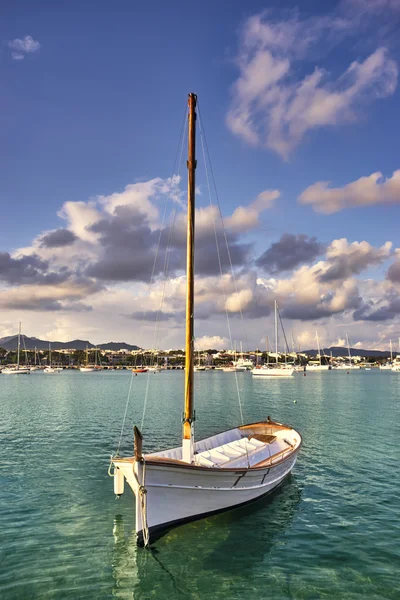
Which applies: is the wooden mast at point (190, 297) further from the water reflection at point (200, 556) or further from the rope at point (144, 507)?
the rope at point (144, 507)

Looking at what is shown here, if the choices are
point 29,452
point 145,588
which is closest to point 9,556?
point 145,588

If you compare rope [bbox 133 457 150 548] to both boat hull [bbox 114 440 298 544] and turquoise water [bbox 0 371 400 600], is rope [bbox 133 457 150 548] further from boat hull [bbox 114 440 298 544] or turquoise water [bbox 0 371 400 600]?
turquoise water [bbox 0 371 400 600]

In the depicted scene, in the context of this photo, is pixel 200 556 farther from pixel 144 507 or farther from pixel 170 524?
pixel 144 507

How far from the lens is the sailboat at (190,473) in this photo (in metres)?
13.0

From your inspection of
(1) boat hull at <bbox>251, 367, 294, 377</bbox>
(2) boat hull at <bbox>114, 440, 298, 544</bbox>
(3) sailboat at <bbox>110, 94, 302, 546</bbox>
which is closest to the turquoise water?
(2) boat hull at <bbox>114, 440, 298, 544</bbox>

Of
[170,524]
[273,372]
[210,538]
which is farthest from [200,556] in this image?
[273,372]

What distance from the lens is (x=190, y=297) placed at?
16828 mm

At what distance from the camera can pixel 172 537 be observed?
13891 millimetres

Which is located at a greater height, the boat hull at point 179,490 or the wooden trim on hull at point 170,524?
the boat hull at point 179,490

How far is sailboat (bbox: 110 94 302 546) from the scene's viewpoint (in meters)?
13.0

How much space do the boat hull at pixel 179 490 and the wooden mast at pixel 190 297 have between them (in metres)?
1.64

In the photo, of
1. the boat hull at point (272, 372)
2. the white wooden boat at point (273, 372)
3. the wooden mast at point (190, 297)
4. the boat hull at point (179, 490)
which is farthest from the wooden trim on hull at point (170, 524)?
the boat hull at point (272, 372)

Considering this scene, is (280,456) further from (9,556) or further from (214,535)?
(9,556)

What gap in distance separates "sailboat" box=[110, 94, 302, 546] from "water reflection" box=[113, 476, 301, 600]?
505 mm
